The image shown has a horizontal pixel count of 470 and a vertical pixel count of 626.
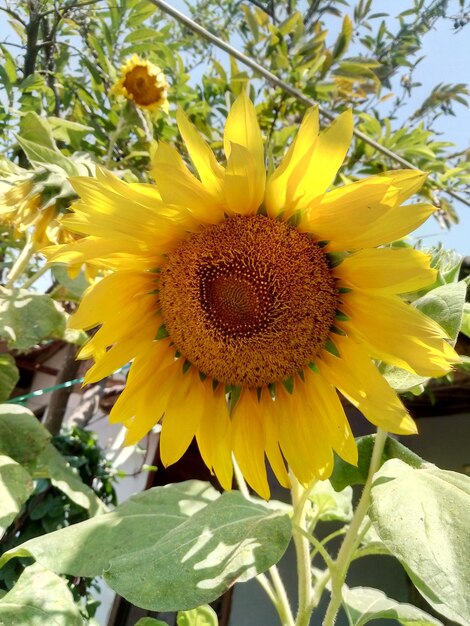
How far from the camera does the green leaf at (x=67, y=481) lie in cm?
132

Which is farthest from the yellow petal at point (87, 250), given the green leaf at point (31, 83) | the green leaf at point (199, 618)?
the green leaf at point (31, 83)

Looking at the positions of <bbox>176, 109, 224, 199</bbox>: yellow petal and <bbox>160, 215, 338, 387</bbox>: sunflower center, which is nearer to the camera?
<bbox>176, 109, 224, 199</bbox>: yellow petal

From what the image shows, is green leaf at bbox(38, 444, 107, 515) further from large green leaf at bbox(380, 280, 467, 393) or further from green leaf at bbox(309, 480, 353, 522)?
large green leaf at bbox(380, 280, 467, 393)

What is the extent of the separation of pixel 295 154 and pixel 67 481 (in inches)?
37.7

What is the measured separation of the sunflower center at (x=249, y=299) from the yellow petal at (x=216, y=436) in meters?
0.04

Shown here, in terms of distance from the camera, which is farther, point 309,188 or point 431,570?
point 309,188

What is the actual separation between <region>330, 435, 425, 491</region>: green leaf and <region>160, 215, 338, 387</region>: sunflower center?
0.53 feet

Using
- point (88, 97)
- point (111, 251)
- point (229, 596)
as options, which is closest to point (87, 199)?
point (111, 251)

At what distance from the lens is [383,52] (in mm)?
3164

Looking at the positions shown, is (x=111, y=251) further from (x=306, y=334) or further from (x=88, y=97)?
(x=88, y=97)

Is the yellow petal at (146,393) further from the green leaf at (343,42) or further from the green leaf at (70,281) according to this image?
the green leaf at (343,42)

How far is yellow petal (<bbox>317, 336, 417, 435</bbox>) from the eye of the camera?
741mm

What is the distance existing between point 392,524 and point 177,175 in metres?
0.49

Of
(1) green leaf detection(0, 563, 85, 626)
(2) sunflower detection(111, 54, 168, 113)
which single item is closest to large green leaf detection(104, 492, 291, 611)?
(1) green leaf detection(0, 563, 85, 626)
